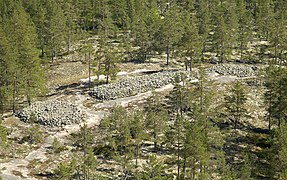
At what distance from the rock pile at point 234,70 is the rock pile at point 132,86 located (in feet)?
37.2

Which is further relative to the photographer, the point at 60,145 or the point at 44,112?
the point at 44,112

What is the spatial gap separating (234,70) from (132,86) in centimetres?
2402

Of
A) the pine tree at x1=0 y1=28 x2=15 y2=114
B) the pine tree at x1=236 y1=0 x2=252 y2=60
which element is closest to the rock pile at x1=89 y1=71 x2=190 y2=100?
the pine tree at x1=0 y1=28 x2=15 y2=114

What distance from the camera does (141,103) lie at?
7056 cm

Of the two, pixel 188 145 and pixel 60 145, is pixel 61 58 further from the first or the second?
pixel 188 145

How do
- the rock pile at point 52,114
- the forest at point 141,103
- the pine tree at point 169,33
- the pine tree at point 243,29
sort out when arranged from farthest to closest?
the pine tree at point 243,29 < the pine tree at point 169,33 < the rock pile at point 52,114 < the forest at point 141,103

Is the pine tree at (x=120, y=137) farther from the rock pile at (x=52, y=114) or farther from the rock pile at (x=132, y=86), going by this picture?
the rock pile at (x=132, y=86)

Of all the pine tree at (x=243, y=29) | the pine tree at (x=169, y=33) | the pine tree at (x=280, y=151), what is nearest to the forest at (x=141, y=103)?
the pine tree at (x=280, y=151)

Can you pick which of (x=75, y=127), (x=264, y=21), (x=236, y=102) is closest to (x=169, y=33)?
(x=236, y=102)

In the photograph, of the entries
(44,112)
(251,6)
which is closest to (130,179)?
(44,112)

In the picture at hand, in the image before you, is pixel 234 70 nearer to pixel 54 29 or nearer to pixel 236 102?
pixel 236 102

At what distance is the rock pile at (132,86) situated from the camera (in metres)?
73.4

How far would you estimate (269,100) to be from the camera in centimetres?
6231

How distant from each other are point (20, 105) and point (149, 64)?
3257cm
